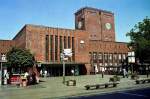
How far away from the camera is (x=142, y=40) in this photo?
6397 cm

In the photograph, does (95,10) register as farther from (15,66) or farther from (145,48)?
(15,66)

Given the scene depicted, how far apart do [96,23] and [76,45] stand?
69.7 feet

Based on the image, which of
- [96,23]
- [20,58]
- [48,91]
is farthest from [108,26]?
[48,91]

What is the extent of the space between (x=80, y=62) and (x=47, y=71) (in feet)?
30.2

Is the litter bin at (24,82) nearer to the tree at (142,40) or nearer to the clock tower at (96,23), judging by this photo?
the tree at (142,40)

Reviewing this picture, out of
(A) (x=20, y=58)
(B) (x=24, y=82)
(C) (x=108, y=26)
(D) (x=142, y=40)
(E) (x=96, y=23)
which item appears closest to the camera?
(B) (x=24, y=82)

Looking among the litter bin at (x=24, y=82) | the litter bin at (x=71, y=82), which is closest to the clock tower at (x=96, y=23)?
the litter bin at (x=71, y=82)

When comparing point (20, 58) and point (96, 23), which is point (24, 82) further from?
Result: point (96, 23)

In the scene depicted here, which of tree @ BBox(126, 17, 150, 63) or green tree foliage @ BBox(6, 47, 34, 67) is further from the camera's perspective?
tree @ BBox(126, 17, 150, 63)

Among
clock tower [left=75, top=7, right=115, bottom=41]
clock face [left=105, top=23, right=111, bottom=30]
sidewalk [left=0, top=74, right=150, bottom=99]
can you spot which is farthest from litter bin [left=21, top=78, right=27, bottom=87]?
clock face [left=105, top=23, right=111, bottom=30]

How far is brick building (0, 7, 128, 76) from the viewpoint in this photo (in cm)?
6343

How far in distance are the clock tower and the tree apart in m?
18.4

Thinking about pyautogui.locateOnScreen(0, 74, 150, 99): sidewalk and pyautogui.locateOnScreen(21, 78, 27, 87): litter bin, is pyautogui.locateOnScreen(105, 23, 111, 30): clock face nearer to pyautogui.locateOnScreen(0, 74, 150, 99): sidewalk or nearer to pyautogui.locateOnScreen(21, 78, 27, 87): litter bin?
pyautogui.locateOnScreen(0, 74, 150, 99): sidewalk

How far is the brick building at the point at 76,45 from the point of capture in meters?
63.4
